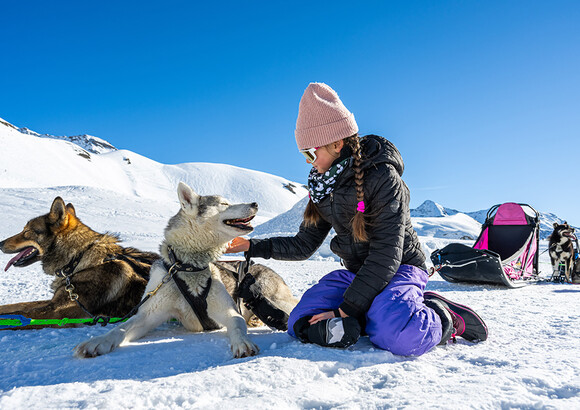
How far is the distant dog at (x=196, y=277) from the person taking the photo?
2.56m

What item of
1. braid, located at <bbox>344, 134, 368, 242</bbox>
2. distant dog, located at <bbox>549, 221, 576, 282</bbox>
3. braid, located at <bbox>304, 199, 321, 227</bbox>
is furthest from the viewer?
distant dog, located at <bbox>549, 221, 576, 282</bbox>

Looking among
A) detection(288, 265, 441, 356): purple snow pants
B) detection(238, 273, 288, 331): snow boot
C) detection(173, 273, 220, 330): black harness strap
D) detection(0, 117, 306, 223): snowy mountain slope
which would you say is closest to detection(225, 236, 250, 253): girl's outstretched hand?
detection(238, 273, 288, 331): snow boot

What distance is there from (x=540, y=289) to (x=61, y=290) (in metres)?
6.06

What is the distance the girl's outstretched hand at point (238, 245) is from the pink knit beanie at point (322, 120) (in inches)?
35.8

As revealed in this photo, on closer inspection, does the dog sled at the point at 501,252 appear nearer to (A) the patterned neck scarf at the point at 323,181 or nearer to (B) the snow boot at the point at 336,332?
(A) the patterned neck scarf at the point at 323,181

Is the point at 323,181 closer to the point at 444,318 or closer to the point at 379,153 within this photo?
the point at 379,153

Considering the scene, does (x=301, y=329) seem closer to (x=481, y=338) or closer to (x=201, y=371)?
(x=201, y=371)

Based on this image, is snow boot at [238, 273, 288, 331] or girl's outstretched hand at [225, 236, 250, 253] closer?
snow boot at [238, 273, 288, 331]

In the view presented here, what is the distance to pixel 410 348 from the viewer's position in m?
2.00

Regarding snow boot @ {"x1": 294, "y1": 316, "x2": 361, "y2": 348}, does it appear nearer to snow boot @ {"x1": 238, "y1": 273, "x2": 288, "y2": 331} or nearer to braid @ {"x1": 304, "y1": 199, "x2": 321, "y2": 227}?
snow boot @ {"x1": 238, "y1": 273, "x2": 288, "y2": 331}

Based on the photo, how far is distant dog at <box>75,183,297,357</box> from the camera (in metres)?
2.56

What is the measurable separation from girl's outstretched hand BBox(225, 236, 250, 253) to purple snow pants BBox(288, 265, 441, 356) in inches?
28.9

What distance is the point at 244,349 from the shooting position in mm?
2059

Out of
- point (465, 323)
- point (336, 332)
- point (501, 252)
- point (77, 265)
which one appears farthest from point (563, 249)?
point (77, 265)
